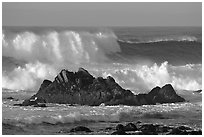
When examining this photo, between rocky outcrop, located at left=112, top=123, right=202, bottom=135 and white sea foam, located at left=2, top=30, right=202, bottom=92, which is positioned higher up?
white sea foam, located at left=2, top=30, right=202, bottom=92

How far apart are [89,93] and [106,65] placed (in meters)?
0.83

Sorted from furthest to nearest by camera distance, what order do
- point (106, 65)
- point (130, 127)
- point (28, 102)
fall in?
point (106, 65) → point (28, 102) → point (130, 127)

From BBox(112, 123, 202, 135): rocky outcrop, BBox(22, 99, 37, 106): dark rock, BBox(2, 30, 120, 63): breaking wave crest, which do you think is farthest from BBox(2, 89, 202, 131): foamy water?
BBox(2, 30, 120, 63): breaking wave crest

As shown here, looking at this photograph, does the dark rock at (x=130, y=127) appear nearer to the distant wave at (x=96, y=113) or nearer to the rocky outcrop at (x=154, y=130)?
the rocky outcrop at (x=154, y=130)

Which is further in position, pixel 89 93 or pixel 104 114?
pixel 89 93

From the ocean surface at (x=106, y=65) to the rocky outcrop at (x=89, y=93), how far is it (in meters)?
0.14

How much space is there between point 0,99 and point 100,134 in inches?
88.4

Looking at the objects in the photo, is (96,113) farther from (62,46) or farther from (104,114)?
(62,46)

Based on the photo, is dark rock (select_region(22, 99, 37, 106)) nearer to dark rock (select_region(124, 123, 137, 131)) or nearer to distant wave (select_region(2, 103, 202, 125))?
distant wave (select_region(2, 103, 202, 125))

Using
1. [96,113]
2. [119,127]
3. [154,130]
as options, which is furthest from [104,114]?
[154,130]

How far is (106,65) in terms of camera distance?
13664 mm

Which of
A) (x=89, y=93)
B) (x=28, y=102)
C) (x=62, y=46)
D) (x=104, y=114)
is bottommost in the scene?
(x=104, y=114)

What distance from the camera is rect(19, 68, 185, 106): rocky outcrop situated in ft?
43.4

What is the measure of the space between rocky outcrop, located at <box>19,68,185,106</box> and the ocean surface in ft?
0.46
